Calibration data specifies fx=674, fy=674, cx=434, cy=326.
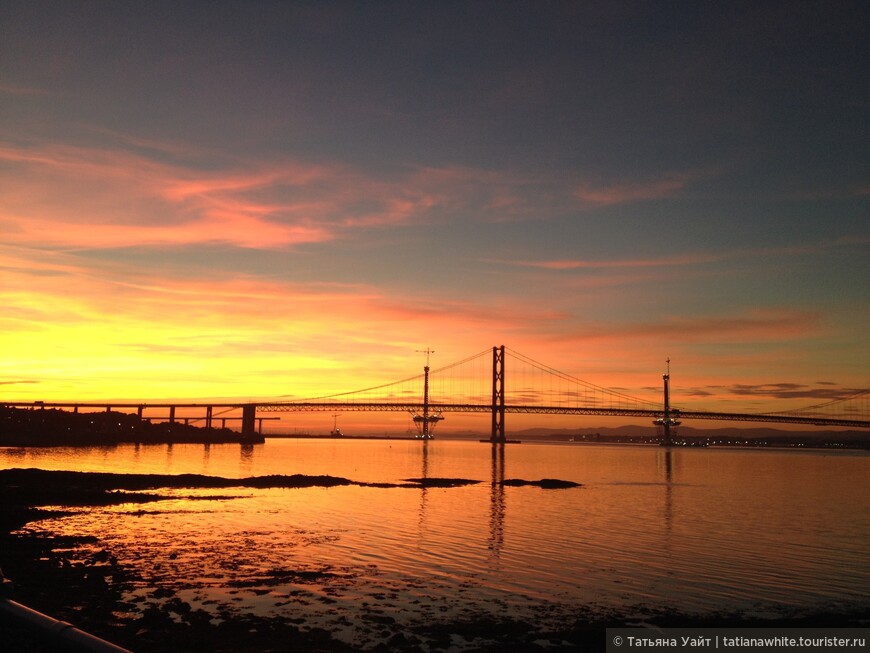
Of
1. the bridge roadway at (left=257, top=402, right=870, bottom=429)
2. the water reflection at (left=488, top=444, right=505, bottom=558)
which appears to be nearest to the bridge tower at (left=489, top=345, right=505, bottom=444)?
the bridge roadway at (left=257, top=402, right=870, bottom=429)

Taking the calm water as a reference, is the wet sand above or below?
above

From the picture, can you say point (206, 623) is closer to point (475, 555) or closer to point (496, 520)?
point (475, 555)

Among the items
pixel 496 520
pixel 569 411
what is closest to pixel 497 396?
pixel 569 411

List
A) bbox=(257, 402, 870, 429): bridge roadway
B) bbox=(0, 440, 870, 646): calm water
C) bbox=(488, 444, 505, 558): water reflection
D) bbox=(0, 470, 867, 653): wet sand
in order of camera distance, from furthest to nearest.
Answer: bbox=(257, 402, 870, 429): bridge roadway → bbox=(488, 444, 505, 558): water reflection → bbox=(0, 440, 870, 646): calm water → bbox=(0, 470, 867, 653): wet sand

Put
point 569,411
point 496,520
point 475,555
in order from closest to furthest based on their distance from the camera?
1. point 475,555
2. point 496,520
3. point 569,411

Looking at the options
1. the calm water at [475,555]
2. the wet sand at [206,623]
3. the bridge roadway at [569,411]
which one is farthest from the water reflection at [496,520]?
the bridge roadway at [569,411]

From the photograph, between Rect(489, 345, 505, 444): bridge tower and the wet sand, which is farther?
Rect(489, 345, 505, 444): bridge tower

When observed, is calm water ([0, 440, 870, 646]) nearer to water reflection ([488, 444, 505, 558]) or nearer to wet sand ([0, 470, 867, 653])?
water reflection ([488, 444, 505, 558])

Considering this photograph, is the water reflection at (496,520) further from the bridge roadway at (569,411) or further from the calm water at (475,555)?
the bridge roadway at (569,411)

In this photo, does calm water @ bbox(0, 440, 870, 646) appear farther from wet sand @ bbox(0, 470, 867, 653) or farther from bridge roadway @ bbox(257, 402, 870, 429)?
bridge roadway @ bbox(257, 402, 870, 429)

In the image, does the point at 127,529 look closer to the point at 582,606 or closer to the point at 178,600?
the point at 178,600

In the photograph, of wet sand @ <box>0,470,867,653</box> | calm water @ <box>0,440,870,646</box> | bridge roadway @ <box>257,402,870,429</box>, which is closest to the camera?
wet sand @ <box>0,470,867,653</box>

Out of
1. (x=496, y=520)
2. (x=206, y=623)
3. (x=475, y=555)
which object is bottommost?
(x=496, y=520)

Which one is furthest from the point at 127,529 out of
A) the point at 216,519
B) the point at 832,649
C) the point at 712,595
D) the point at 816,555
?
the point at 816,555
